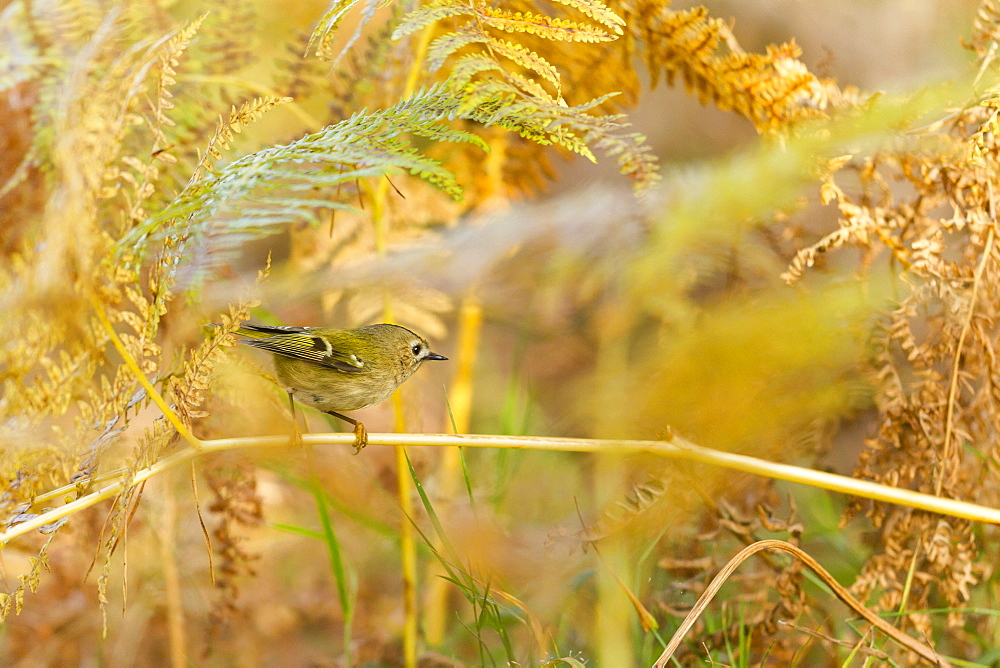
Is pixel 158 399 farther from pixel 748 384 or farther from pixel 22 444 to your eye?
pixel 748 384

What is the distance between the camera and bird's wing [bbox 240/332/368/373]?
1428mm

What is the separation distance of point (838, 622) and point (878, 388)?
59cm

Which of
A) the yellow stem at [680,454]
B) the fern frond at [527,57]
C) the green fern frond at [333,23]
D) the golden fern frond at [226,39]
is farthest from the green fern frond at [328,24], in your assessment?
the golden fern frond at [226,39]

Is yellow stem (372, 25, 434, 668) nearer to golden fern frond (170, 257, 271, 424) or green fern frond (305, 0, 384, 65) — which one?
green fern frond (305, 0, 384, 65)

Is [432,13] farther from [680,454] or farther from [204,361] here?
[680,454]

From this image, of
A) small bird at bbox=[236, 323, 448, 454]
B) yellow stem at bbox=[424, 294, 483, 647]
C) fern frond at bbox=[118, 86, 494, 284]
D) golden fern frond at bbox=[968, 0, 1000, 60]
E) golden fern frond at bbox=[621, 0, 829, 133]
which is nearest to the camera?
fern frond at bbox=[118, 86, 494, 284]

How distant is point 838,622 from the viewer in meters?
1.67

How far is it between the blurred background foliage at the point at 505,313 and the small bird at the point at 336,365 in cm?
9

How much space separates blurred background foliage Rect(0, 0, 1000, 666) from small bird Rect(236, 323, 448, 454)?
9 centimetres

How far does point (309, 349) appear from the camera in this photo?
1.49m

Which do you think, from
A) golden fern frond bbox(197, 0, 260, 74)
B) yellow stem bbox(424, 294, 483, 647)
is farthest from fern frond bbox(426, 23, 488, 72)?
golden fern frond bbox(197, 0, 260, 74)

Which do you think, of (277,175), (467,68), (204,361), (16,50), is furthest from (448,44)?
(16,50)

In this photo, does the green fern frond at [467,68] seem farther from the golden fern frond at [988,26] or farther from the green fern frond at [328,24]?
the golden fern frond at [988,26]

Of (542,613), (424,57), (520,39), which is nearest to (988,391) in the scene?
(542,613)
